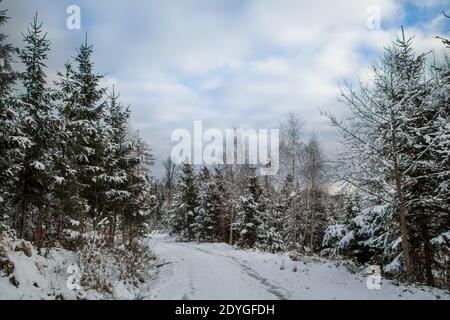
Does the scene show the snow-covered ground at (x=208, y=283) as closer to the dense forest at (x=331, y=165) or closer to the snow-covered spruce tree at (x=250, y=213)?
the dense forest at (x=331, y=165)

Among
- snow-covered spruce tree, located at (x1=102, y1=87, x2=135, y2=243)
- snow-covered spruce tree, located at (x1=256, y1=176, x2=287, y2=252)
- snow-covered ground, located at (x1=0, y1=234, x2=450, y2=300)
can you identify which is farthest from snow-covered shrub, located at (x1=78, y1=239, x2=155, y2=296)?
snow-covered spruce tree, located at (x1=256, y1=176, x2=287, y2=252)

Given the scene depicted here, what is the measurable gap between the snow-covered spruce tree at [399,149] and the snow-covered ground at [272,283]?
1681mm

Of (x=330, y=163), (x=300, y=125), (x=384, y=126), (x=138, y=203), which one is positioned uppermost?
(x=300, y=125)

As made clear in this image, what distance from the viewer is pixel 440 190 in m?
11.7

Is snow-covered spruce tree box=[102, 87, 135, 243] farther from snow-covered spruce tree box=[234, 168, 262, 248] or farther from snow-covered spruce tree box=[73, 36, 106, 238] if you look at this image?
snow-covered spruce tree box=[234, 168, 262, 248]

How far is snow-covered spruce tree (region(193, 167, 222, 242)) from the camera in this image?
1515 inches

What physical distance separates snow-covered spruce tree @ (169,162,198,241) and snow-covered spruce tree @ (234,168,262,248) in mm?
11779

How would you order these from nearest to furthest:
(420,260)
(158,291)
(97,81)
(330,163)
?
(158,291) < (330,163) < (420,260) < (97,81)

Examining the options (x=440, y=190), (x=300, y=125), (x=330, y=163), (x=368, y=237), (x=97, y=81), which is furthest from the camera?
(x=300, y=125)

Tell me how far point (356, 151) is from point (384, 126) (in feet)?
4.35

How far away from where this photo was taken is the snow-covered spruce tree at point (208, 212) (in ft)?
126
